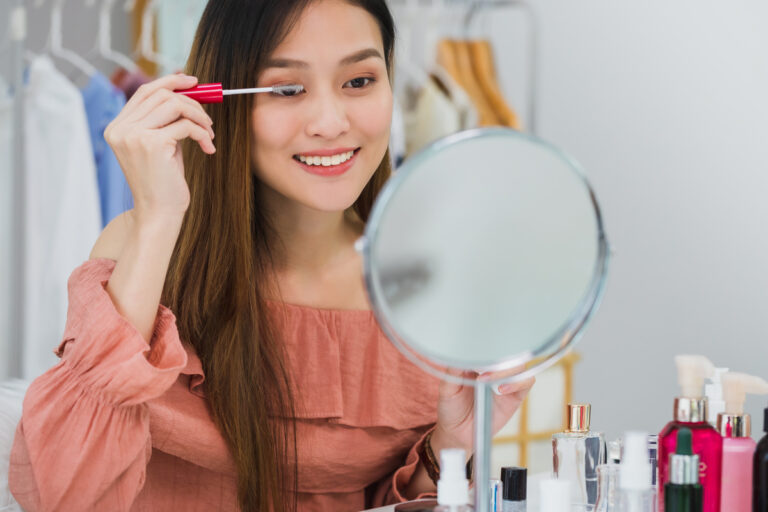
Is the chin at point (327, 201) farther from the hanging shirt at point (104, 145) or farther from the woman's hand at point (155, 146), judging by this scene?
the hanging shirt at point (104, 145)

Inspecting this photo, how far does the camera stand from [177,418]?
101cm

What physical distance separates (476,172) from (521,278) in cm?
8

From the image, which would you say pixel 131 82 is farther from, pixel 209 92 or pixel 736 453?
pixel 736 453

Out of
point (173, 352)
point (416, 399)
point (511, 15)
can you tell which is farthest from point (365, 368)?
point (511, 15)

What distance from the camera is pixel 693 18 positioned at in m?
1.64

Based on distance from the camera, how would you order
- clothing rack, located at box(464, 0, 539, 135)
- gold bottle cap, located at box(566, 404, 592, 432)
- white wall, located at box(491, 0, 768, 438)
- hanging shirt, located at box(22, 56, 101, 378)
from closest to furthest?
gold bottle cap, located at box(566, 404, 592, 432), white wall, located at box(491, 0, 768, 438), hanging shirt, located at box(22, 56, 101, 378), clothing rack, located at box(464, 0, 539, 135)

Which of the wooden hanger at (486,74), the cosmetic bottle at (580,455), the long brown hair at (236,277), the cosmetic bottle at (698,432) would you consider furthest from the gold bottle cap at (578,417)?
the wooden hanger at (486,74)

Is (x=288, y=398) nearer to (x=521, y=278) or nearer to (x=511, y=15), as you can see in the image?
(x=521, y=278)

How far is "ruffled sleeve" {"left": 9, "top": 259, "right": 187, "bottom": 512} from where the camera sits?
2.81 ft

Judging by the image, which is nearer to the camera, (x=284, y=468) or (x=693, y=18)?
(x=284, y=468)

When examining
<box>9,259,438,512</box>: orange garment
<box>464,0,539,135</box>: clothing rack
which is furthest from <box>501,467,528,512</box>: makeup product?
<box>464,0,539,135</box>: clothing rack

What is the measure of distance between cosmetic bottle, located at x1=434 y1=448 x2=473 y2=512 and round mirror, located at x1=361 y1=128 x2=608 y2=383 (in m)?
0.07

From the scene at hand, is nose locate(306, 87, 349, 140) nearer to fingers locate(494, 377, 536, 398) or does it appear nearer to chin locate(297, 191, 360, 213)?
chin locate(297, 191, 360, 213)

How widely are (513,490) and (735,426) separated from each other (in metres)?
0.20
